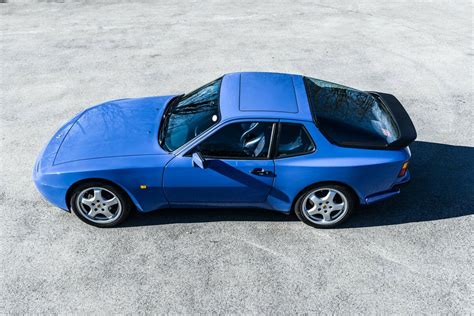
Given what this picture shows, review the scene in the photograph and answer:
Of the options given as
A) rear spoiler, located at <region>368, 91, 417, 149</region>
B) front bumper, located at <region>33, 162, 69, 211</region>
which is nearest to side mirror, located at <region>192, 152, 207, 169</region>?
front bumper, located at <region>33, 162, 69, 211</region>

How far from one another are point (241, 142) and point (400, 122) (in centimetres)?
197

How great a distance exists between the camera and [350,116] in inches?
198

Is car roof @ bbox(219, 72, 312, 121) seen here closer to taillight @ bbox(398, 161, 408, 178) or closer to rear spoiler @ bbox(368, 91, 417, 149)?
rear spoiler @ bbox(368, 91, 417, 149)

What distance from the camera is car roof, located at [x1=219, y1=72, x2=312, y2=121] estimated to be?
4742 mm

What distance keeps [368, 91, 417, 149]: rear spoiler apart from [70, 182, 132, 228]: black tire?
301 cm

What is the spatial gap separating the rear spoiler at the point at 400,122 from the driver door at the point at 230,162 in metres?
1.39

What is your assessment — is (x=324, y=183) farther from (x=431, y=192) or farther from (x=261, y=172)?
(x=431, y=192)

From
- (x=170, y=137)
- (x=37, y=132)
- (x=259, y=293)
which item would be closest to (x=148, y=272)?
(x=259, y=293)

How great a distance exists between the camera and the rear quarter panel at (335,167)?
473 centimetres

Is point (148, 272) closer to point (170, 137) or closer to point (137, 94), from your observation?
point (170, 137)

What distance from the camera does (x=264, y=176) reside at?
189 inches

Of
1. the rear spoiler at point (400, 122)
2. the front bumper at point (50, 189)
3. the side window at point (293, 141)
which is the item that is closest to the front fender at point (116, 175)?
the front bumper at point (50, 189)

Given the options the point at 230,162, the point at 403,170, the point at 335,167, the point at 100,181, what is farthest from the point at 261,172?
the point at 100,181

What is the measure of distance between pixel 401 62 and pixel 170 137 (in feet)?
21.9
